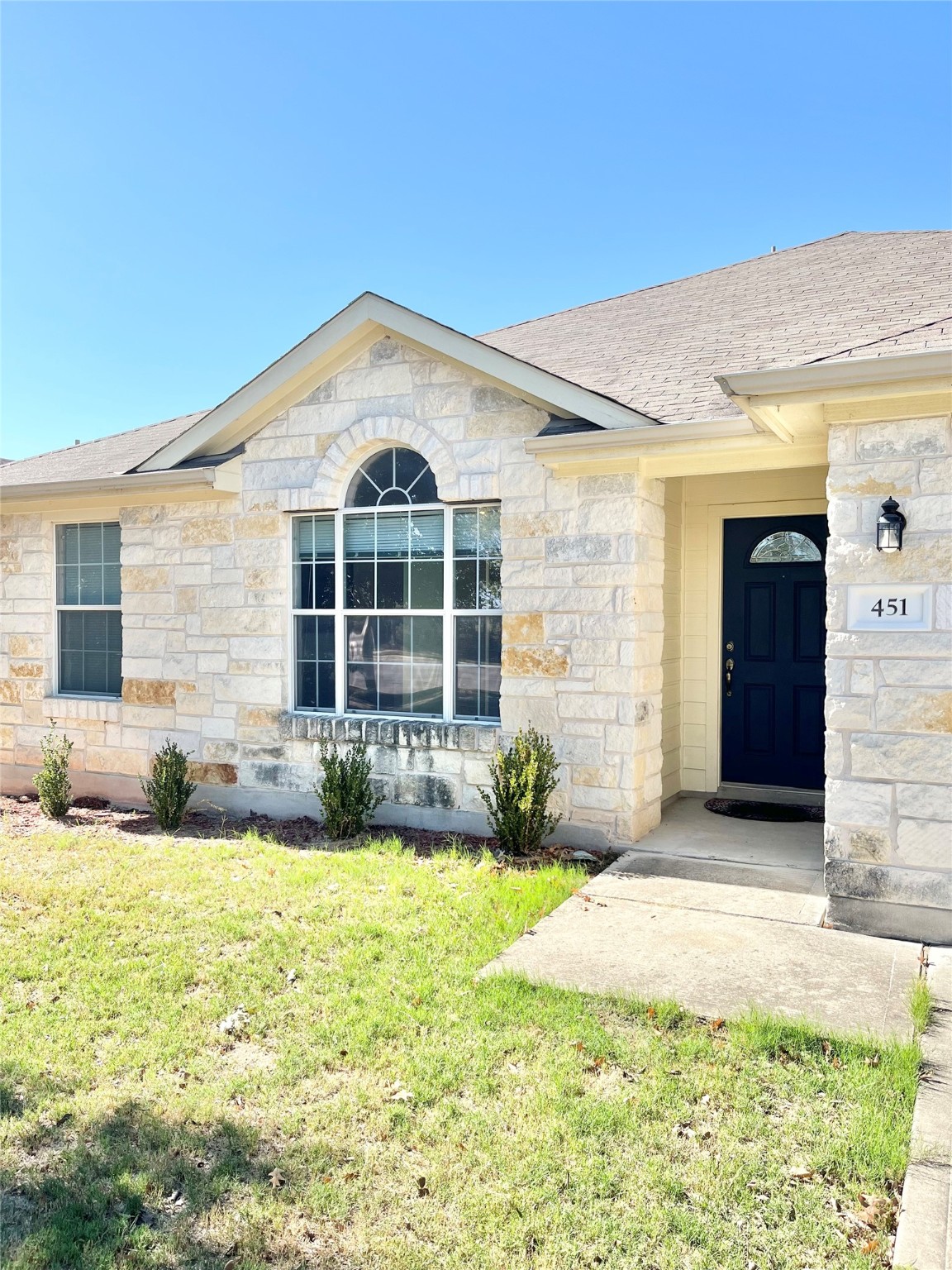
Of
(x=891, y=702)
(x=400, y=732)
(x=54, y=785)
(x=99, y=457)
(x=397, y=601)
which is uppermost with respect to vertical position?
(x=99, y=457)

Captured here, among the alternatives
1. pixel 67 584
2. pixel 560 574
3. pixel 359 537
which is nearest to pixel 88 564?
pixel 67 584

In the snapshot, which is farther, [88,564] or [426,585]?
[88,564]

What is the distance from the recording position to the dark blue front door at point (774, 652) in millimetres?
8273

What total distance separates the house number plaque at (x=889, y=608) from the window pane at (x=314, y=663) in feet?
15.3

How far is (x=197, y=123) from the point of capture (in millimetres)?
9789

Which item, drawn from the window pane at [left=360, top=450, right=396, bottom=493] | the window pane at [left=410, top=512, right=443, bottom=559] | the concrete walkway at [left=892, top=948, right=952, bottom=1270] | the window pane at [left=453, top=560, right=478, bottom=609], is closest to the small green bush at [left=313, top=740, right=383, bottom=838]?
the window pane at [left=453, top=560, right=478, bottom=609]

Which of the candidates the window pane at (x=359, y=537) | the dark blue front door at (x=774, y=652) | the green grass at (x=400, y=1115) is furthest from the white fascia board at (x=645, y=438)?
the green grass at (x=400, y=1115)

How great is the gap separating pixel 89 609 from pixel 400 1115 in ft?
25.4

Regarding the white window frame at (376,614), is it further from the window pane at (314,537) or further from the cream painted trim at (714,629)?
the cream painted trim at (714,629)

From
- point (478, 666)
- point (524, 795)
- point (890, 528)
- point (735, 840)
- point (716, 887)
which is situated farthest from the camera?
point (478, 666)

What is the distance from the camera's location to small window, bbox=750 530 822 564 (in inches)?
326

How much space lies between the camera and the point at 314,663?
27.5 feet

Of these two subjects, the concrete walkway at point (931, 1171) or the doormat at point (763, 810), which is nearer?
the concrete walkway at point (931, 1171)

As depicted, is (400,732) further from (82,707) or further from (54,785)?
(82,707)
